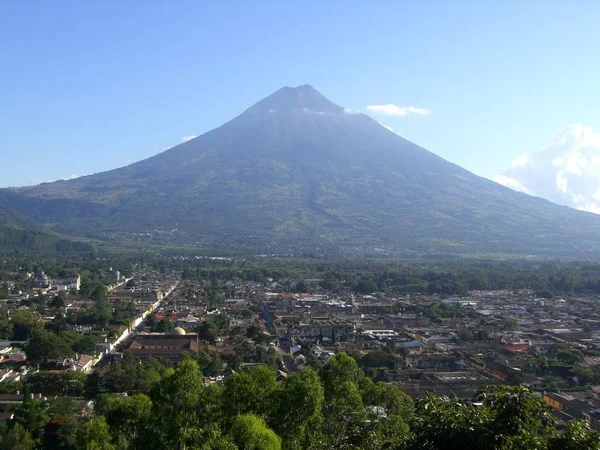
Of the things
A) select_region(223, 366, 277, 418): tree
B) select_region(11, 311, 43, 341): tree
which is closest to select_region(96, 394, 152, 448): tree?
select_region(223, 366, 277, 418): tree

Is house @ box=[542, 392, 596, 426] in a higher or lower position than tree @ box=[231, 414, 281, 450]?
lower

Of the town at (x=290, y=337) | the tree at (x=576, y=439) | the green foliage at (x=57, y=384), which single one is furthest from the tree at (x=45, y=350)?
the tree at (x=576, y=439)

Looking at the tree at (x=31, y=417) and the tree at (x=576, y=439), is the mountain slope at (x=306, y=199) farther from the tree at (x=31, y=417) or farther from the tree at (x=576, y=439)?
the tree at (x=576, y=439)

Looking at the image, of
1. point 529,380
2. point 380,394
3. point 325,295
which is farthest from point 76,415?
point 325,295

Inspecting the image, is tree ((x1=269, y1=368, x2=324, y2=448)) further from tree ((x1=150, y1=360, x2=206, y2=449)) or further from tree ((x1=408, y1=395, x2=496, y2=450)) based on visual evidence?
tree ((x1=408, y1=395, x2=496, y2=450))

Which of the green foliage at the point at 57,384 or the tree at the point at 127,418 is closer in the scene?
the tree at the point at 127,418
